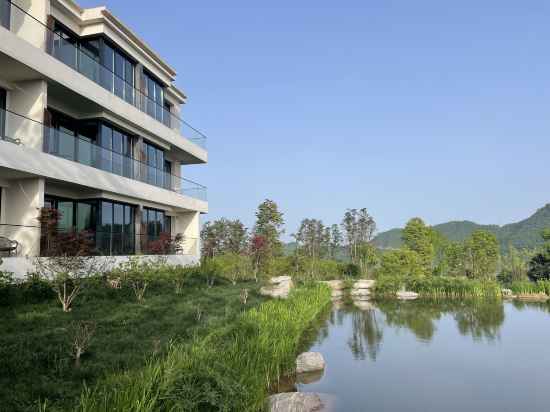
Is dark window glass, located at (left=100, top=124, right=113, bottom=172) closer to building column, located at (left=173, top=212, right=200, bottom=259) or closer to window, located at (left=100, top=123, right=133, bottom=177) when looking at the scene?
window, located at (left=100, top=123, right=133, bottom=177)

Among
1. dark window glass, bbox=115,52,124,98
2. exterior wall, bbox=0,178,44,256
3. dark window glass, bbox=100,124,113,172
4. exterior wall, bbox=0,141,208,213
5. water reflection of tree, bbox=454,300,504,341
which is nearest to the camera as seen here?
exterior wall, bbox=0,141,208,213

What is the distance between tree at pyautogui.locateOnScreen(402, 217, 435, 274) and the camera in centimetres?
3231

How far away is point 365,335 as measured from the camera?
14297 millimetres

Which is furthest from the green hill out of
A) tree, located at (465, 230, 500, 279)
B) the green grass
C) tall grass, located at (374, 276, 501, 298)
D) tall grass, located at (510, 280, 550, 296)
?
the green grass

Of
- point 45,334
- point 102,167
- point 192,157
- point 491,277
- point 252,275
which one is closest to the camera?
point 45,334

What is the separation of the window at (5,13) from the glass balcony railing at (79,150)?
2410 millimetres

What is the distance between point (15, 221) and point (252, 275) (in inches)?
613

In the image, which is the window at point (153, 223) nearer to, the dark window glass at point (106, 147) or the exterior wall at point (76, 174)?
the exterior wall at point (76, 174)

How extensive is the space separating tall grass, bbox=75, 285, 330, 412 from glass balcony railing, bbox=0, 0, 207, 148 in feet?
32.1

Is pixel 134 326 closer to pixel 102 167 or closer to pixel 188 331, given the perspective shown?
pixel 188 331

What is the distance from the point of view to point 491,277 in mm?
30453

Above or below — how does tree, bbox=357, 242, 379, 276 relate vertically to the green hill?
below

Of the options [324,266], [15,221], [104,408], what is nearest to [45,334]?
[104,408]

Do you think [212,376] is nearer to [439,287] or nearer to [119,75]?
[119,75]
